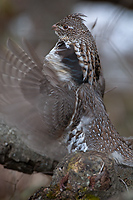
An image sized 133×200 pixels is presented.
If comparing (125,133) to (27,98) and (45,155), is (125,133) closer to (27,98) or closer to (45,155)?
(45,155)

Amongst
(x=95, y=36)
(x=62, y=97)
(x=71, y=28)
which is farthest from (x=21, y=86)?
(x=95, y=36)

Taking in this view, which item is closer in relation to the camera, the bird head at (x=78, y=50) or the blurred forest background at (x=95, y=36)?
the bird head at (x=78, y=50)

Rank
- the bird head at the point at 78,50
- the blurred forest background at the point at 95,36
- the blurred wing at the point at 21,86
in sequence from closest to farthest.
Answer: the blurred wing at the point at 21,86 → the bird head at the point at 78,50 → the blurred forest background at the point at 95,36

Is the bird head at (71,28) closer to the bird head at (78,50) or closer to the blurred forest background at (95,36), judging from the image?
the bird head at (78,50)

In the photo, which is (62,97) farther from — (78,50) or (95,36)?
(95,36)

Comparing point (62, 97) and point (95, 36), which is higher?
point (95, 36)

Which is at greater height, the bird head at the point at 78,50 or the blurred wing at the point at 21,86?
the bird head at the point at 78,50

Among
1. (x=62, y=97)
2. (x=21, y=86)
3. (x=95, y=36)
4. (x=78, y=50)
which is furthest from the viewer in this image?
(x=95, y=36)

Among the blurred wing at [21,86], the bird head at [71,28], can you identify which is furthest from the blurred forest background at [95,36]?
the blurred wing at [21,86]
